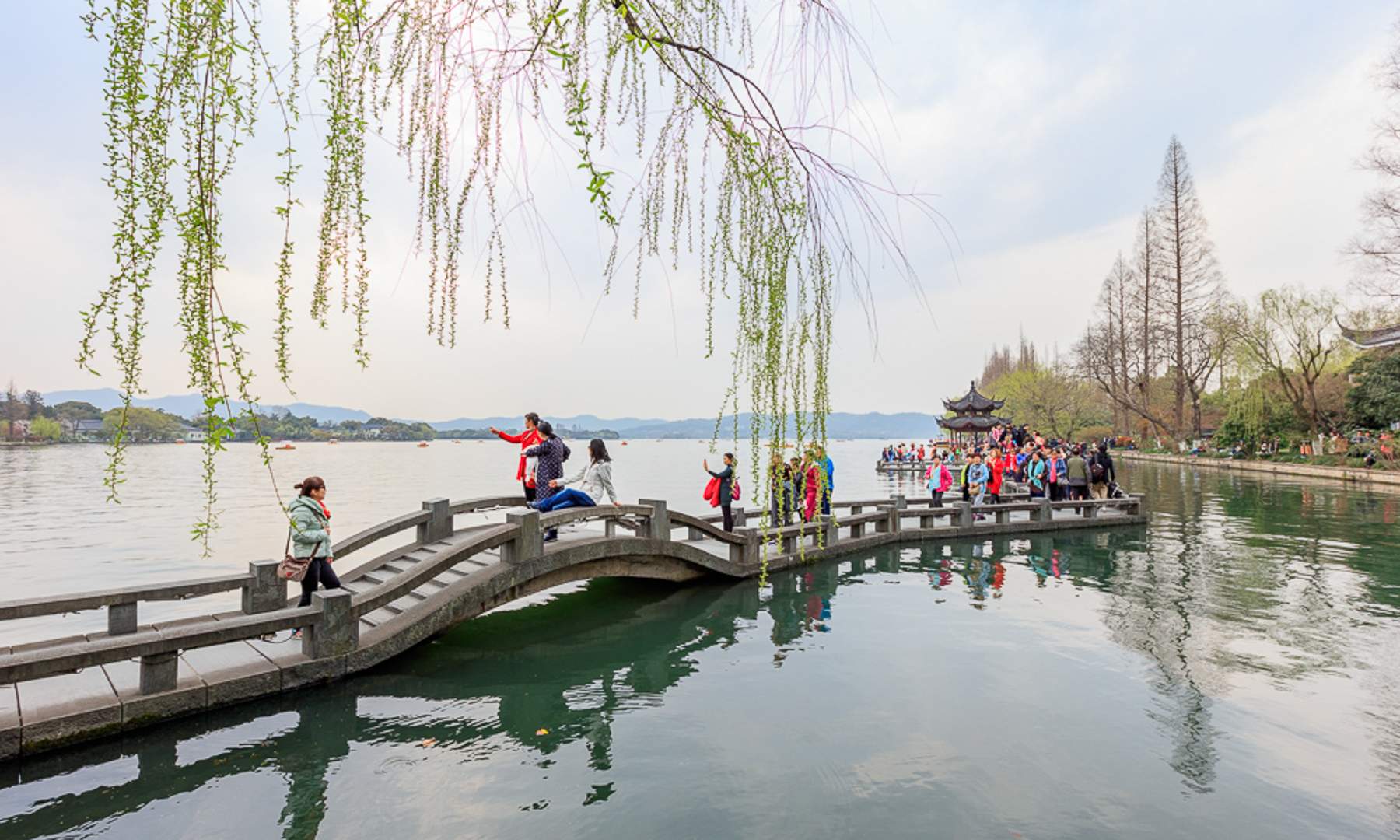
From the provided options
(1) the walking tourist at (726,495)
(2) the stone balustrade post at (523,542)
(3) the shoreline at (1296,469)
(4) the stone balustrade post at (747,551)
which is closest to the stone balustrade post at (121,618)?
(2) the stone balustrade post at (523,542)

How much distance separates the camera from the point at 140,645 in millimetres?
5016

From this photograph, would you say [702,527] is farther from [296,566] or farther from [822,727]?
[296,566]

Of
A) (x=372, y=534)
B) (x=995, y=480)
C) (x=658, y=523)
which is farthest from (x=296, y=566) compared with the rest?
(x=995, y=480)

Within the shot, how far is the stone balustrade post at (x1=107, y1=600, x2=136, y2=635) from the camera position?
20.2 feet

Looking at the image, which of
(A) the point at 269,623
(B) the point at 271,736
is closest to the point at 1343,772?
(B) the point at 271,736

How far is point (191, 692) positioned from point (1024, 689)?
7129 millimetres

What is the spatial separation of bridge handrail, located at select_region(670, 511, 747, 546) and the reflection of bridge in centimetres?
2

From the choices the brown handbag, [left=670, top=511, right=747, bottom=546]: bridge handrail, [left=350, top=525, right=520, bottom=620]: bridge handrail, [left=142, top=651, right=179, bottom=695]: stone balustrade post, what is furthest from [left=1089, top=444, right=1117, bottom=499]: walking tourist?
[left=142, top=651, right=179, bottom=695]: stone balustrade post

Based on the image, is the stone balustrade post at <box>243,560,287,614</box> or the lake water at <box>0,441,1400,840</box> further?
the stone balustrade post at <box>243,560,287,614</box>

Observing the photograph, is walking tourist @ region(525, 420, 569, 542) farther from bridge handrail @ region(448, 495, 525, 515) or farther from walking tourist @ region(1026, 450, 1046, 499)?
walking tourist @ region(1026, 450, 1046, 499)

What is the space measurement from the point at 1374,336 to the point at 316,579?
5205 centimetres

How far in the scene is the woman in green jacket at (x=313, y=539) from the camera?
638 centimetres

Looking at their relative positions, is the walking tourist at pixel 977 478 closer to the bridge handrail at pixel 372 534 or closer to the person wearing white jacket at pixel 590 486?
the person wearing white jacket at pixel 590 486

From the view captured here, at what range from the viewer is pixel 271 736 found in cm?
518
